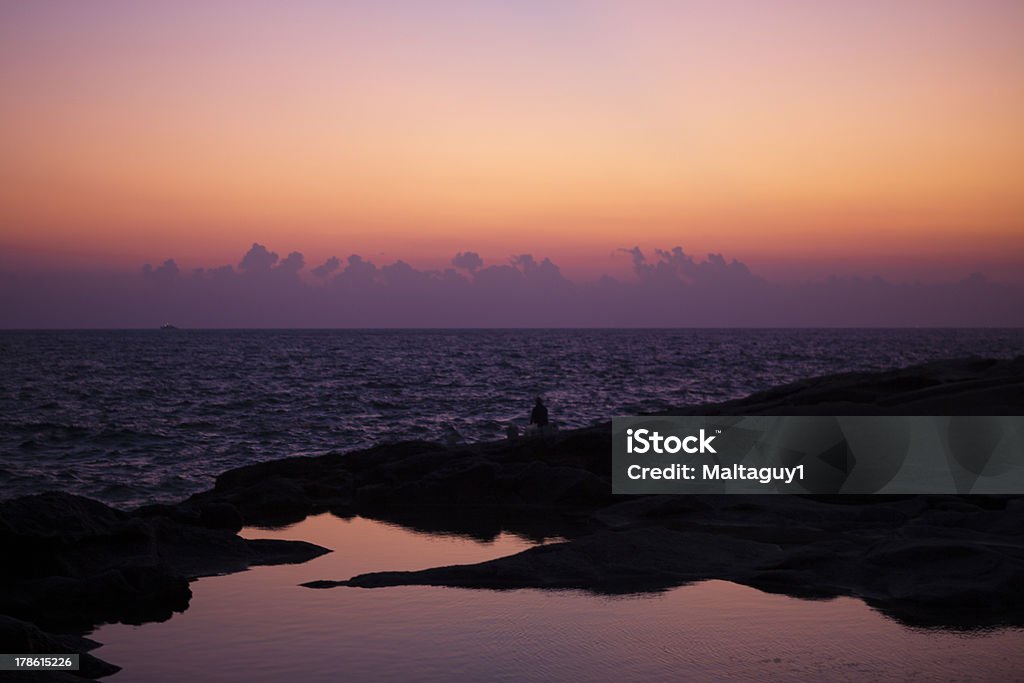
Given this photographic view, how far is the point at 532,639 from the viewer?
11438 mm

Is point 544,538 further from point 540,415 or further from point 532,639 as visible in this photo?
point 540,415

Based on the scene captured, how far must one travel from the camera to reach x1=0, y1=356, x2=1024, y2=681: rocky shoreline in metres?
13.0

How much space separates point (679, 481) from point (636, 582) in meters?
9.10

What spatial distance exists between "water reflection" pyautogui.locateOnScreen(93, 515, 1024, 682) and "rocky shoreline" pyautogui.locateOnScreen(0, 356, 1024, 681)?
520 millimetres

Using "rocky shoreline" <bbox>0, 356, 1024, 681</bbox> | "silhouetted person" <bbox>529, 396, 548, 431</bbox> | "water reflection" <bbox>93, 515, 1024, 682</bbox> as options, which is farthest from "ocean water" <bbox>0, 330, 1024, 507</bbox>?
"water reflection" <bbox>93, 515, 1024, 682</bbox>

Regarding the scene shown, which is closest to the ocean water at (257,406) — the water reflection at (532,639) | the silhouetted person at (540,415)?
the silhouetted person at (540,415)

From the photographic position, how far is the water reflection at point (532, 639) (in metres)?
10.4

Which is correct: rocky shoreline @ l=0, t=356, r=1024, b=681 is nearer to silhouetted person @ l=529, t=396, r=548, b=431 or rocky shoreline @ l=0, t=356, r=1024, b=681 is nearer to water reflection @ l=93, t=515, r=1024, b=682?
water reflection @ l=93, t=515, r=1024, b=682

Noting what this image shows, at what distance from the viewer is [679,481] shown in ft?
75.5

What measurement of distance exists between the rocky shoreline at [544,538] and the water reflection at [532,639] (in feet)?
1.71

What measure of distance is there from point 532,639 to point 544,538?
6668 millimetres

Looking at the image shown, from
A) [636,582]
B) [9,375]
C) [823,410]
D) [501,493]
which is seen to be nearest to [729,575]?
[636,582]

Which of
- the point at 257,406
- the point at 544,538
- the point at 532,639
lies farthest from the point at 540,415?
the point at 257,406

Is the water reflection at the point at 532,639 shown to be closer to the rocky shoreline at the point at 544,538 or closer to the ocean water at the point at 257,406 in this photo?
the rocky shoreline at the point at 544,538
